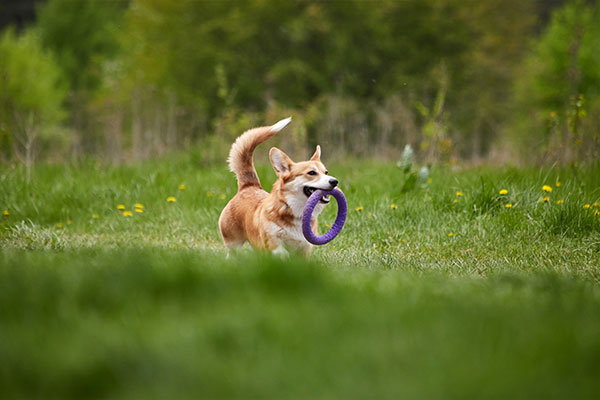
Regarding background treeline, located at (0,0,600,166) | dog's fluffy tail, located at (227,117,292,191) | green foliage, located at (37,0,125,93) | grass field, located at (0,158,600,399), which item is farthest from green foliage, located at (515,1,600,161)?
green foliage, located at (37,0,125,93)

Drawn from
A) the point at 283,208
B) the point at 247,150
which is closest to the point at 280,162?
the point at 283,208

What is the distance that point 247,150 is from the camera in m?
4.81

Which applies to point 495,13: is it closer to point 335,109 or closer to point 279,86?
point 279,86

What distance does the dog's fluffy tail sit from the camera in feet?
15.6

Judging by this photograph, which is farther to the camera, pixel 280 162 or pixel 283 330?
pixel 280 162

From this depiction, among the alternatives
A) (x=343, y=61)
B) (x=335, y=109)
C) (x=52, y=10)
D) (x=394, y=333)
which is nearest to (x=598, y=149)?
(x=335, y=109)

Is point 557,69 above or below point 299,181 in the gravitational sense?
above

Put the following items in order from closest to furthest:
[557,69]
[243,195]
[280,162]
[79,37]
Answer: [280,162]
[243,195]
[557,69]
[79,37]

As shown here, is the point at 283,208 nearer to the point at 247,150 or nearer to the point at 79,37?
the point at 247,150

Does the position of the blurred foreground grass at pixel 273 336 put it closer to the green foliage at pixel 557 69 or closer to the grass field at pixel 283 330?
the grass field at pixel 283 330

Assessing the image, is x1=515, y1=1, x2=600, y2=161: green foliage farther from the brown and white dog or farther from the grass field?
the grass field

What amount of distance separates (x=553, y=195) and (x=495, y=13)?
713 inches

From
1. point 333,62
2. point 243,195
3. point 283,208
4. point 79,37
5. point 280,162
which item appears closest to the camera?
point 283,208

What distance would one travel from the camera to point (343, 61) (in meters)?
17.5
